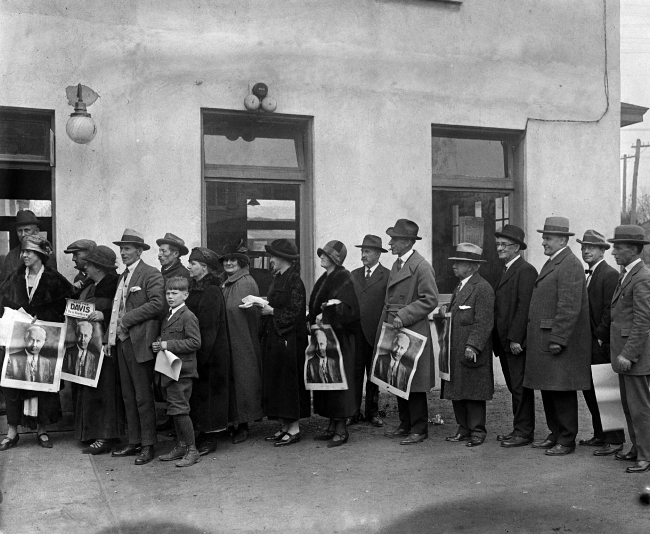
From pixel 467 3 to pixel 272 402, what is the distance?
5890mm

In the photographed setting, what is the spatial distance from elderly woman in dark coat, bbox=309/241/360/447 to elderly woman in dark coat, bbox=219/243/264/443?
58cm

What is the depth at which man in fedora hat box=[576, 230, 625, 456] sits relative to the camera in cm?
671

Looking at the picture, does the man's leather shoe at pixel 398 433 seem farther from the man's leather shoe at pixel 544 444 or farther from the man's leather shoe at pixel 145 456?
the man's leather shoe at pixel 145 456

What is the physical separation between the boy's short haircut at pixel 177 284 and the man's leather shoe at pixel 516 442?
10.6 feet

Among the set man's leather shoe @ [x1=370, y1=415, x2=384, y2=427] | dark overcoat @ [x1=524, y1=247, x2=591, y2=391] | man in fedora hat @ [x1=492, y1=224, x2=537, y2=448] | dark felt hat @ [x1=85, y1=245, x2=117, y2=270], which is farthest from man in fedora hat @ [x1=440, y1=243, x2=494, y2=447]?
dark felt hat @ [x1=85, y1=245, x2=117, y2=270]

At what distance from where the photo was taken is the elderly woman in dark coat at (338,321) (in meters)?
7.07

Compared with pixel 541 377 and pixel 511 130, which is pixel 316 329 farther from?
pixel 511 130

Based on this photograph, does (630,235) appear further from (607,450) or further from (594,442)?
(594,442)

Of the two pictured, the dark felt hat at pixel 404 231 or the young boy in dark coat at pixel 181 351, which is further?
the dark felt hat at pixel 404 231

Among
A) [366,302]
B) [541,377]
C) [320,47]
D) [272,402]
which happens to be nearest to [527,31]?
[320,47]

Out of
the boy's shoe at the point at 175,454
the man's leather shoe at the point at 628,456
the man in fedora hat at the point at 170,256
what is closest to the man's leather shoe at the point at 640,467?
the man's leather shoe at the point at 628,456

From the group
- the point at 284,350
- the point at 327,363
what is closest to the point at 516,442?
the point at 327,363

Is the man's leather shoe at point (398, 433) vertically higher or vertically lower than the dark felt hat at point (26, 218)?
lower

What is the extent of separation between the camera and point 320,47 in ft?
29.8
